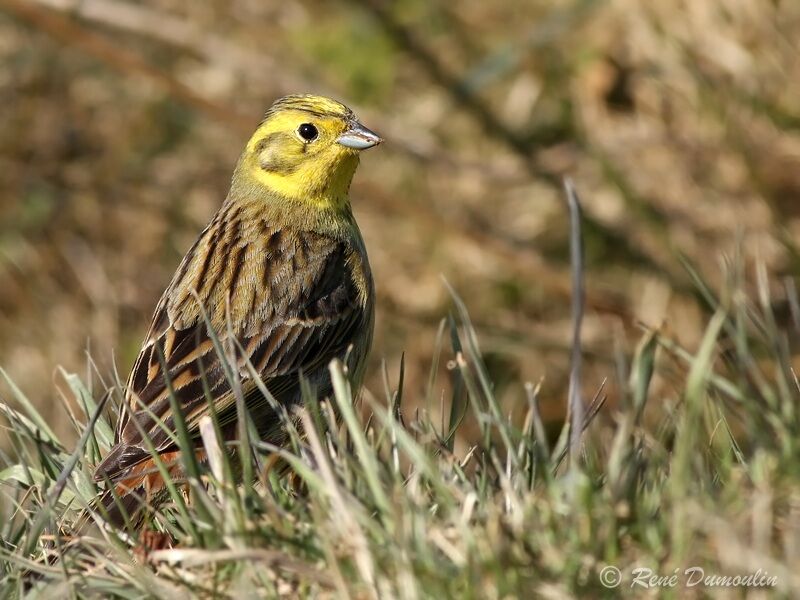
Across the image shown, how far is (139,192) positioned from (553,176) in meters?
2.01

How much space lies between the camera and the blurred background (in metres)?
5.48

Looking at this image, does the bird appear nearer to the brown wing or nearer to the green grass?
the brown wing

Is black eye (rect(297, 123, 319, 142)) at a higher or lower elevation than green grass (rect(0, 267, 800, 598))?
higher

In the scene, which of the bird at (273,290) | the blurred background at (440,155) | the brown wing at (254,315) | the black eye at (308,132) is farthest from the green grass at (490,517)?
the blurred background at (440,155)

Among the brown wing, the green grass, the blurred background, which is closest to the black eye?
the brown wing

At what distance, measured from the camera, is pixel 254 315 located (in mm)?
3502

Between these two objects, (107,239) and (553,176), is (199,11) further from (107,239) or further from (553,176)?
(553,176)

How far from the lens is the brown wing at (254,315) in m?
3.23

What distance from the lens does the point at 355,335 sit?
3717mm

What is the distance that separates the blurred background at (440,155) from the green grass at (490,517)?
3.08 metres

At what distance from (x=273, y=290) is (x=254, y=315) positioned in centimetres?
13

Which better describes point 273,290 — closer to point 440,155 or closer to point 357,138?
point 357,138

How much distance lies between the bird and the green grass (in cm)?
73

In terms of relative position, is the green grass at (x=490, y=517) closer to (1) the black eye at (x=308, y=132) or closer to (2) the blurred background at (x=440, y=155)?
(1) the black eye at (x=308, y=132)
